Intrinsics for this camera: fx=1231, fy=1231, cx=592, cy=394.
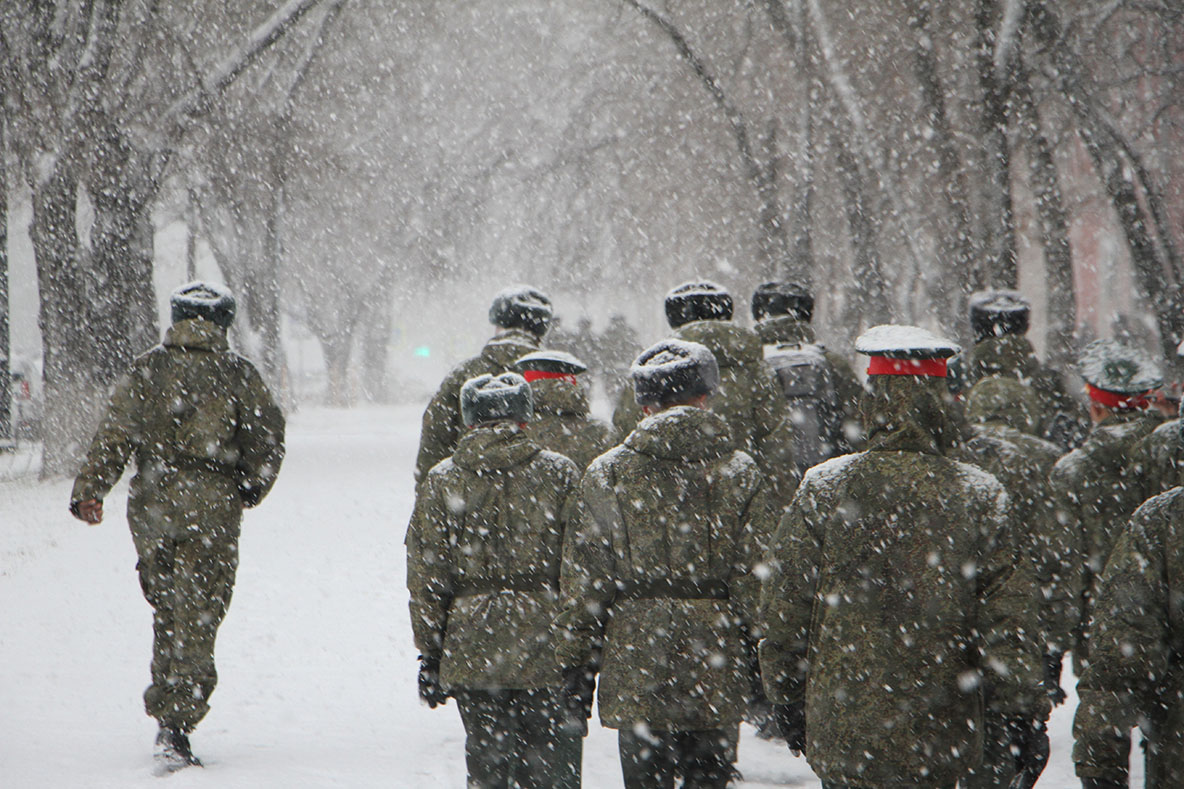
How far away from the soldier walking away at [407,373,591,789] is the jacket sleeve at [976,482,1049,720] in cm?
155

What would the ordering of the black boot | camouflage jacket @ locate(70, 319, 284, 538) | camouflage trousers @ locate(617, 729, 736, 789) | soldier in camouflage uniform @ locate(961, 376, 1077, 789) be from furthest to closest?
1. camouflage jacket @ locate(70, 319, 284, 538)
2. the black boot
3. soldier in camouflage uniform @ locate(961, 376, 1077, 789)
4. camouflage trousers @ locate(617, 729, 736, 789)

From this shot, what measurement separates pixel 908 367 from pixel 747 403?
269 centimetres

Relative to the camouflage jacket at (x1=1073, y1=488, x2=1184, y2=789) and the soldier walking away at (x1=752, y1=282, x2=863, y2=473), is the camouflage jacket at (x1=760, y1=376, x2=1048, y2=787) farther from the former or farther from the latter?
the soldier walking away at (x1=752, y1=282, x2=863, y2=473)

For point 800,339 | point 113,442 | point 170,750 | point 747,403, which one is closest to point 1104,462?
point 747,403

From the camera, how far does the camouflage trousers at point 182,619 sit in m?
5.33

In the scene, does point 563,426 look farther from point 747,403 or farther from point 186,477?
point 186,477

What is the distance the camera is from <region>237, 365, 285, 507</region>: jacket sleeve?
5676mm

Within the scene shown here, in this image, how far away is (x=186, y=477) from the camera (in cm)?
549

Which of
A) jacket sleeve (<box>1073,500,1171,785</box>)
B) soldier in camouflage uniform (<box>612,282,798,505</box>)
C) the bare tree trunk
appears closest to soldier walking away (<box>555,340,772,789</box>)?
jacket sleeve (<box>1073,500,1171,785</box>)

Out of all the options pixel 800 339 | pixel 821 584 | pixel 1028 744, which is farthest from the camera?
pixel 800 339

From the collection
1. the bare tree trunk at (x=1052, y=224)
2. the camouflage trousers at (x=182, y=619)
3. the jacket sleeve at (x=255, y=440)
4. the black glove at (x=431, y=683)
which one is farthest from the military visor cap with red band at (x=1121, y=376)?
the bare tree trunk at (x=1052, y=224)

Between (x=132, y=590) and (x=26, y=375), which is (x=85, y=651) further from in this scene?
(x=26, y=375)

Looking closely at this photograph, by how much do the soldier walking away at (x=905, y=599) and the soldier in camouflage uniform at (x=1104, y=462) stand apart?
2.14m

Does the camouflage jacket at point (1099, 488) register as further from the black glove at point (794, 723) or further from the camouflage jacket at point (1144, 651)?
the black glove at point (794, 723)
